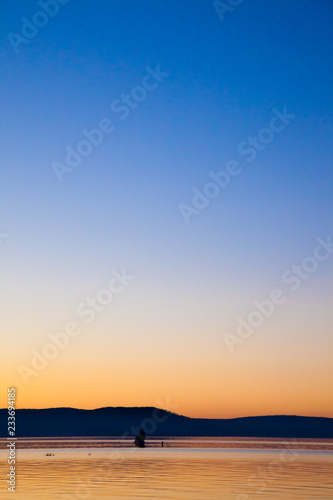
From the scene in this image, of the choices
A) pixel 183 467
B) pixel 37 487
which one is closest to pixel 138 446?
pixel 183 467

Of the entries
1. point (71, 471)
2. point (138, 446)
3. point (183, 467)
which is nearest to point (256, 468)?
point (183, 467)

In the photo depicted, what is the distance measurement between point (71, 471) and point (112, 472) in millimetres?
2929

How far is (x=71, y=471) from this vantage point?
4259 centimetres

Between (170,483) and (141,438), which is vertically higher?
(141,438)

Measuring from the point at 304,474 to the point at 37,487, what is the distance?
57.4ft

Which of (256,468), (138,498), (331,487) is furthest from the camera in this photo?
(256,468)

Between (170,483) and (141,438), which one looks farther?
(141,438)

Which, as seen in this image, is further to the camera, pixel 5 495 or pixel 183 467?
pixel 183 467

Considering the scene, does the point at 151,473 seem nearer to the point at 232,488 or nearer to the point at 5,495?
the point at 232,488

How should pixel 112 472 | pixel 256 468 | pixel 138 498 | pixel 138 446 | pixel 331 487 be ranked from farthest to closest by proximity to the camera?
pixel 138 446, pixel 256 468, pixel 112 472, pixel 331 487, pixel 138 498

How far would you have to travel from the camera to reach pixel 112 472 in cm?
4222

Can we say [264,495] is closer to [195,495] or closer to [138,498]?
[195,495]

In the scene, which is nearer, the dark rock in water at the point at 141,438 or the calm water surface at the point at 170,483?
the calm water surface at the point at 170,483

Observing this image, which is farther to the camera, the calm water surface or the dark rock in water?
the dark rock in water
